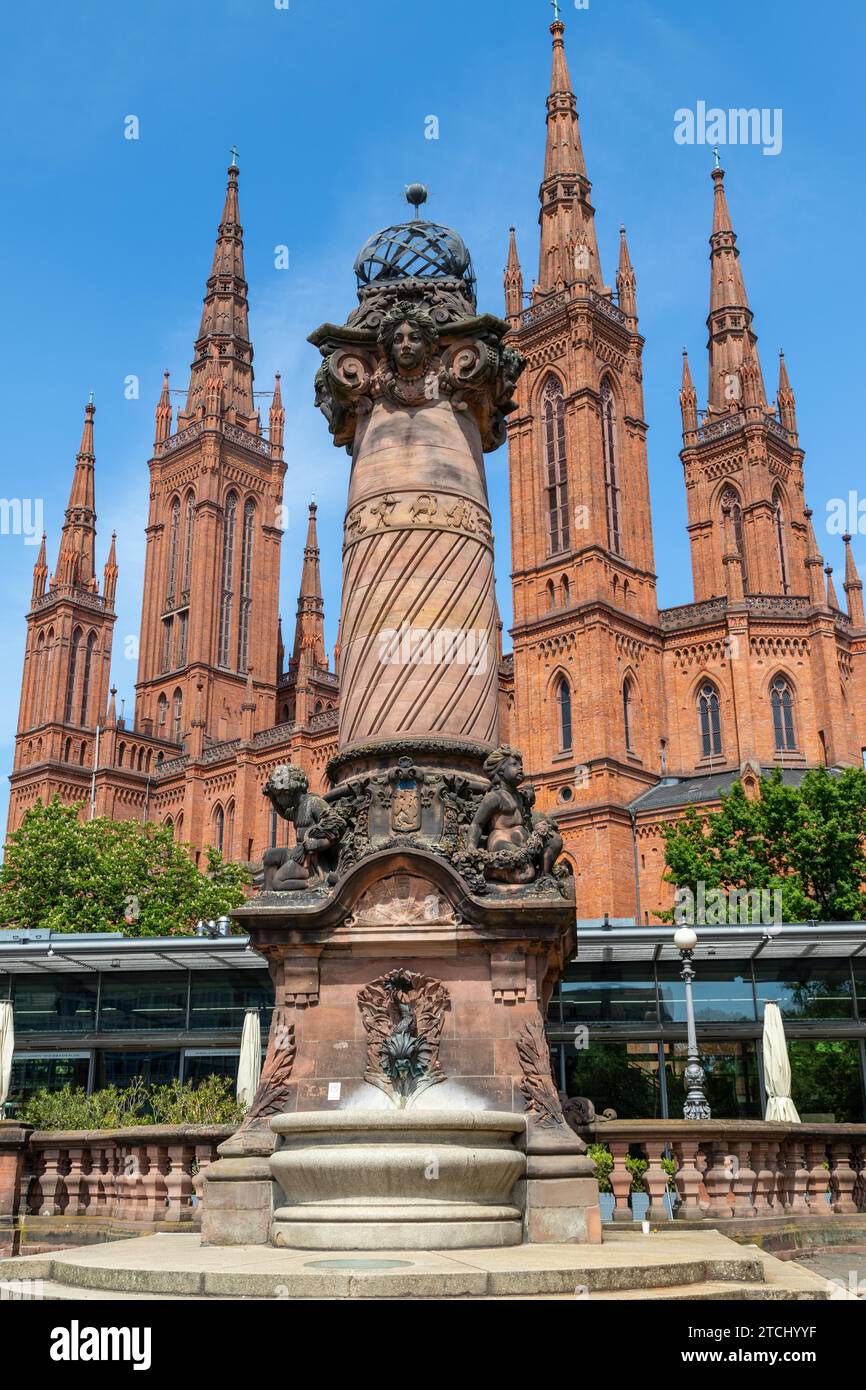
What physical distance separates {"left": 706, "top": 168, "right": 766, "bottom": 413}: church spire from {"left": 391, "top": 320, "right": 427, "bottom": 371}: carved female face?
77.1 metres

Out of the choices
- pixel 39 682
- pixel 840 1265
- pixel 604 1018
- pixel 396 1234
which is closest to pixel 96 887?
pixel 604 1018

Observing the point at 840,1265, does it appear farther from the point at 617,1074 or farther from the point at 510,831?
the point at 617,1074

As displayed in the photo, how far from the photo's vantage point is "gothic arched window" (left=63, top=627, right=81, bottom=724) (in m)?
90.8

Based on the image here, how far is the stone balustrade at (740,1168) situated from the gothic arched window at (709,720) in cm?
5488

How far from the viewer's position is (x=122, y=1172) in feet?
39.1

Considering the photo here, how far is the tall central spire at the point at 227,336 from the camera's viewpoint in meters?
99.9

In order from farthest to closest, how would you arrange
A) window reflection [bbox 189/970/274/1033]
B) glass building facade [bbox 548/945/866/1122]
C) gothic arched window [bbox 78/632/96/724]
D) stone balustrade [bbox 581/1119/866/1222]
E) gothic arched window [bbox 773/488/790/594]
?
gothic arched window [bbox 78/632/96/724] < gothic arched window [bbox 773/488/790/594] < window reflection [bbox 189/970/274/1033] < glass building facade [bbox 548/945/866/1122] < stone balustrade [bbox 581/1119/866/1222]

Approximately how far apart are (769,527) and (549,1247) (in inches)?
2998

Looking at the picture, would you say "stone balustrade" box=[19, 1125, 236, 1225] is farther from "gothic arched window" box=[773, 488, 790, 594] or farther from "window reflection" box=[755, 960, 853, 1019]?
"gothic arched window" box=[773, 488, 790, 594]

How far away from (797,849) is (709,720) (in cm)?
2662

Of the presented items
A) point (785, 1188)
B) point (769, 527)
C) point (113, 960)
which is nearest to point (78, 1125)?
point (113, 960)

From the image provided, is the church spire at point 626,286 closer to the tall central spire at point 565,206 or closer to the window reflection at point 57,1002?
the tall central spire at point 565,206

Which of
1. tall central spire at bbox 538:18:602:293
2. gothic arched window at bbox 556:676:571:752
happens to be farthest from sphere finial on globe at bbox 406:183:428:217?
tall central spire at bbox 538:18:602:293

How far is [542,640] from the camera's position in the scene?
65688 millimetres
